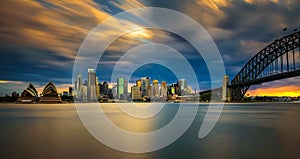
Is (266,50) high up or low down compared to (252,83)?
up

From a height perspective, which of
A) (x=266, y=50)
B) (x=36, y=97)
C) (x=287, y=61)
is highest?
(x=266, y=50)

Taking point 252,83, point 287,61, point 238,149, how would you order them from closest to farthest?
point 238,149
point 287,61
point 252,83

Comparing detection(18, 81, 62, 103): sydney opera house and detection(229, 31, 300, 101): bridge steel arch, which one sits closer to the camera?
detection(229, 31, 300, 101): bridge steel arch

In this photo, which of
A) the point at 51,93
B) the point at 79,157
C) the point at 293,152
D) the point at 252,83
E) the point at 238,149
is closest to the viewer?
the point at 79,157

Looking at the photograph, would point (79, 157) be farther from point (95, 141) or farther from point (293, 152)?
point (293, 152)

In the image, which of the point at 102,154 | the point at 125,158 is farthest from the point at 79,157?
the point at 125,158

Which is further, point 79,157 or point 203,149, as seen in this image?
point 203,149

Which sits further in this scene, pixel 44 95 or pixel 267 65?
pixel 44 95

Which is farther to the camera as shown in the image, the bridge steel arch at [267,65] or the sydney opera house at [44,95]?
the sydney opera house at [44,95]
